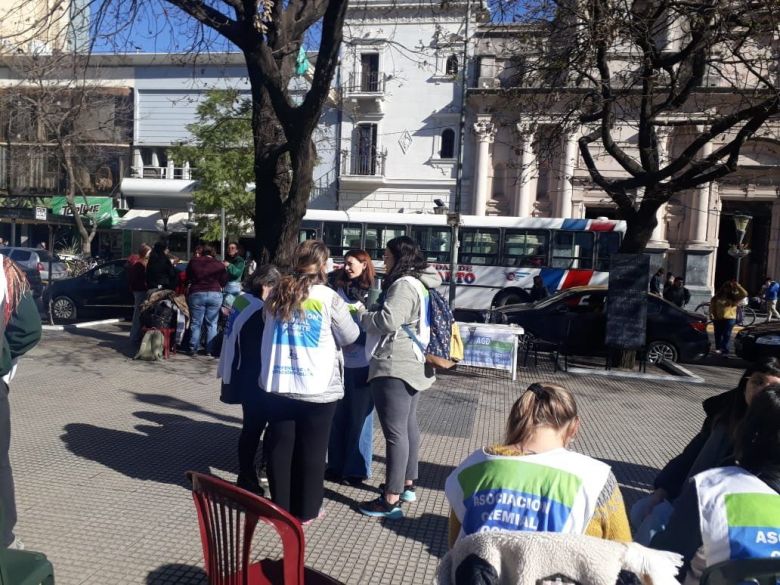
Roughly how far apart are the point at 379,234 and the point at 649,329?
31.7 ft

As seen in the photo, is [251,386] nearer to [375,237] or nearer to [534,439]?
[534,439]

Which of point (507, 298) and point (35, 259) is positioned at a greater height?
point (35, 259)

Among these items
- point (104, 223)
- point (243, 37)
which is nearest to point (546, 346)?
point (243, 37)

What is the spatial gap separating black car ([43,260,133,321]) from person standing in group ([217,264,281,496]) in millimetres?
11092

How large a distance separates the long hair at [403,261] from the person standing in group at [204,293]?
5969 millimetres

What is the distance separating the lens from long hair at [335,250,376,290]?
4.62 metres

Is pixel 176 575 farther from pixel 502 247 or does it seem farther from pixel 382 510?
pixel 502 247

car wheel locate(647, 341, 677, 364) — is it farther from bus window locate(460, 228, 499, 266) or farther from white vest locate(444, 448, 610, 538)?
white vest locate(444, 448, 610, 538)

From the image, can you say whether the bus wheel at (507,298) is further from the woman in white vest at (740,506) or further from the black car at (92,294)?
the woman in white vest at (740,506)

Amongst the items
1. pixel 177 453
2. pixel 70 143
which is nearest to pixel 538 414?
pixel 177 453

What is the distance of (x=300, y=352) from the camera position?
3.77m

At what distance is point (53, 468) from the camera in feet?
16.3

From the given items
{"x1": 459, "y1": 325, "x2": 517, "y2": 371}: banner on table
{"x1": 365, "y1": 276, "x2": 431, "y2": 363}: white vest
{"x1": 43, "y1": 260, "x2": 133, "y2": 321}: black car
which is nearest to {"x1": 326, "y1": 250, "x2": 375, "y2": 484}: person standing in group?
{"x1": 365, "y1": 276, "x2": 431, "y2": 363}: white vest

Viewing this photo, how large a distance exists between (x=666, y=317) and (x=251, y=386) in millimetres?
9508
